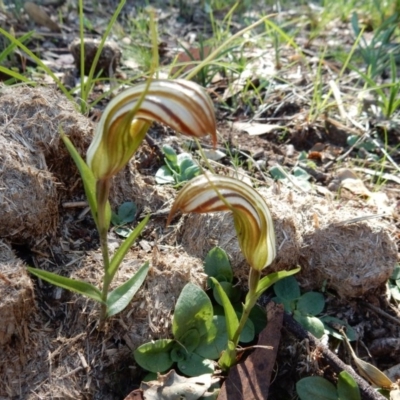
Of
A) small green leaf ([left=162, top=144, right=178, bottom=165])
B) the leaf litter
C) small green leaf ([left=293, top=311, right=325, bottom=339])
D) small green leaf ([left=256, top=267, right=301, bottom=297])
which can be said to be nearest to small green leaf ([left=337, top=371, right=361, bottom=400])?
the leaf litter

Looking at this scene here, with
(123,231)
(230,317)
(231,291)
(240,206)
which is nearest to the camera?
(240,206)

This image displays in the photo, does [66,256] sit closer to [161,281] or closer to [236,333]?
[161,281]

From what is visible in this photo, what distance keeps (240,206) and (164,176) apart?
1.13 metres

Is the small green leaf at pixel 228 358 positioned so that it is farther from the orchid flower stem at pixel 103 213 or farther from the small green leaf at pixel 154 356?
the orchid flower stem at pixel 103 213

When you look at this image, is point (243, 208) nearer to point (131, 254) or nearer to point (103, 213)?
point (103, 213)

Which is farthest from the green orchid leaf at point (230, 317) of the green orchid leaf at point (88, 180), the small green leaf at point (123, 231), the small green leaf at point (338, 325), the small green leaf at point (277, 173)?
the small green leaf at point (277, 173)

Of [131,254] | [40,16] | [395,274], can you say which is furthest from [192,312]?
[40,16]

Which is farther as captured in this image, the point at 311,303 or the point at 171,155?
the point at 171,155

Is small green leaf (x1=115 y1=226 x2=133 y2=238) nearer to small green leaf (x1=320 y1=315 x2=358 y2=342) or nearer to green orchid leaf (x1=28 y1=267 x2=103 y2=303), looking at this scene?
green orchid leaf (x1=28 y1=267 x2=103 y2=303)

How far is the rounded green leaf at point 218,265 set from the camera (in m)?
1.98

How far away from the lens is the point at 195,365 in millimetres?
1715

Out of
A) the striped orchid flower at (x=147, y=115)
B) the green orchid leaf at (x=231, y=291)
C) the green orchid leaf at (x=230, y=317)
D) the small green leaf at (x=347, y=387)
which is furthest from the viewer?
the green orchid leaf at (x=231, y=291)

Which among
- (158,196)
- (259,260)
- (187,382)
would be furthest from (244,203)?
(158,196)

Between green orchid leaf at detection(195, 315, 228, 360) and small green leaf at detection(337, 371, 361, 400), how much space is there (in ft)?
1.18
